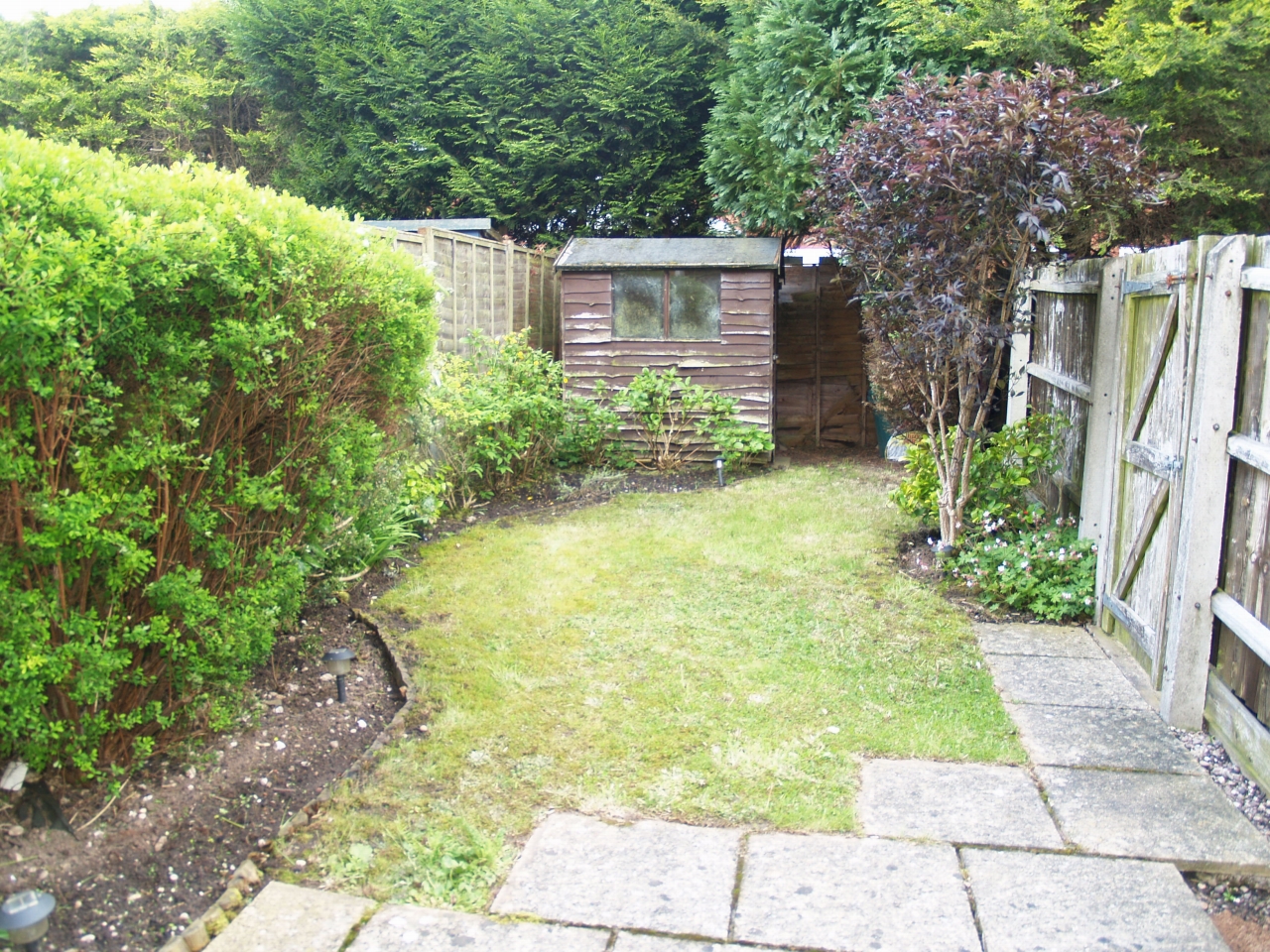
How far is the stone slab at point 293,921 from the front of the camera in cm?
239

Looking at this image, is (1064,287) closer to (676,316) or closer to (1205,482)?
(1205,482)

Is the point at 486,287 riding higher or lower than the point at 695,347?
higher

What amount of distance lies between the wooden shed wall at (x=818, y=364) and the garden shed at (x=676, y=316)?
1625 mm

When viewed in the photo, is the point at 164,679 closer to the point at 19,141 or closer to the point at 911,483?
the point at 19,141

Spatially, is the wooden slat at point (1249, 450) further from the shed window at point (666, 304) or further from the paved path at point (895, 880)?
the shed window at point (666, 304)

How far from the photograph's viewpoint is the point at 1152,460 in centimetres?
411

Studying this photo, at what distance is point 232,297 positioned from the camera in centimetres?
296

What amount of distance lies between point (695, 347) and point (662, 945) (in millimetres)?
7549

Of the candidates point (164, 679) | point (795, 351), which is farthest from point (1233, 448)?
point (795, 351)

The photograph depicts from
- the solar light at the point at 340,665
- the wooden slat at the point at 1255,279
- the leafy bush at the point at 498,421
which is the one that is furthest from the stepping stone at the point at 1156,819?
the leafy bush at the point at 498,421

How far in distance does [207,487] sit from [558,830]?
61.4 inches

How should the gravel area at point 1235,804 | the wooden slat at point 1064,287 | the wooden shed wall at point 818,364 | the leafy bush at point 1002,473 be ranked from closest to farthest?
the gravel area at point 1235,804, the wooden slat at point 1064,287, the leafy bush at point 1002,473, the wooden shed wall at point 818,364

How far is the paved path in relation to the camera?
2424 millimetres

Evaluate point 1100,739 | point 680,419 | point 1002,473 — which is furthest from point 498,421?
point 1100,739
